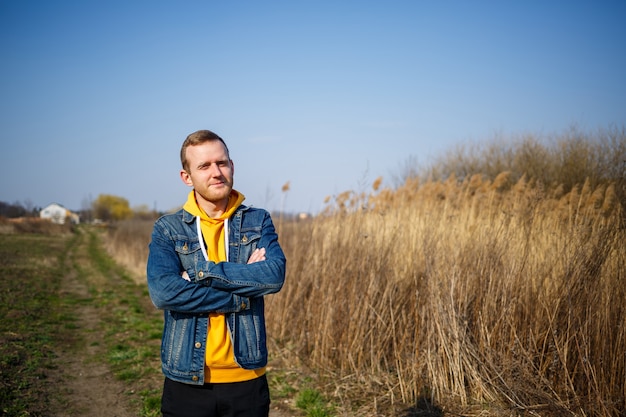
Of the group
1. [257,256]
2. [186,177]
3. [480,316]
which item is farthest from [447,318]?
[186,177]

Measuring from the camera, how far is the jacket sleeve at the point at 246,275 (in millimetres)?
2008

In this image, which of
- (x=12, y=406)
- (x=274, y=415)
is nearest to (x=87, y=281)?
(x=12, y=406)

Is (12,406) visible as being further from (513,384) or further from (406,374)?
(513,384)

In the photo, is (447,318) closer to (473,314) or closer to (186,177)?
(473,314)

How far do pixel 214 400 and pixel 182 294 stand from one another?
1.63ft

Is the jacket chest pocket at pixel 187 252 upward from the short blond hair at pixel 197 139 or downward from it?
downward

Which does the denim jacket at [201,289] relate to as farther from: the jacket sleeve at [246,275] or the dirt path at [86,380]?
the dirt path at [86,380]

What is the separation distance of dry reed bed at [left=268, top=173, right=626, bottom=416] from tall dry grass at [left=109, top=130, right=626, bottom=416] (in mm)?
13

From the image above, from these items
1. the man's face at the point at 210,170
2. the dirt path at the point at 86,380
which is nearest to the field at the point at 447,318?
the dirt path at the point at 86,380

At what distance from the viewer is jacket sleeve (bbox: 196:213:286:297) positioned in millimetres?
2008

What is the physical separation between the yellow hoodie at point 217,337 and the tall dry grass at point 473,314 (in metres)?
2.37

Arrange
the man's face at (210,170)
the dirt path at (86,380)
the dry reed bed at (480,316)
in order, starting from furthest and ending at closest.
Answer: the dirt path at (86,380) < the dry reed bed at (480,316) < the man's face at (210,170)

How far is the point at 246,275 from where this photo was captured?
205 centimetres

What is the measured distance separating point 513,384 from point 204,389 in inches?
110
